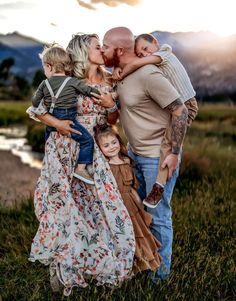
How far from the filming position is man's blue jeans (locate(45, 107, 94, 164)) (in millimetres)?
4082

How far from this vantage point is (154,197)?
4.16m

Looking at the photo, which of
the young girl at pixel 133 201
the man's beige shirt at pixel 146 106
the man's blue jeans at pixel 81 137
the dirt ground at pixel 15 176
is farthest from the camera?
the dirt ground at pixel 15 176

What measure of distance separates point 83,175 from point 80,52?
0.83 m

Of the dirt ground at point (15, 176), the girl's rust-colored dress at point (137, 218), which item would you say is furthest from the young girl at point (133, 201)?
the dirt ground at point (15, 176)

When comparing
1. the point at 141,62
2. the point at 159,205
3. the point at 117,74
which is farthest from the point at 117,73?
the point at 159,205

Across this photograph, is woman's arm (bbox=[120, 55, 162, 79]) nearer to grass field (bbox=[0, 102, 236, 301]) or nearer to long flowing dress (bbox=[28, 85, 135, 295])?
long flowing dress (bbox=[28, 85, 135, 295])

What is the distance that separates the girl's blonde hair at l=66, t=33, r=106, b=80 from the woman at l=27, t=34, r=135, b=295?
1 cm

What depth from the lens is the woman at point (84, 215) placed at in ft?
13.7

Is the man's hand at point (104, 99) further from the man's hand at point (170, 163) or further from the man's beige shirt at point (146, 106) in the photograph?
the man's hand at point (170, 163)

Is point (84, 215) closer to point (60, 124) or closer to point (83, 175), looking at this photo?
point (83, 175)

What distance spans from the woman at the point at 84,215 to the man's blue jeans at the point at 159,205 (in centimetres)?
26

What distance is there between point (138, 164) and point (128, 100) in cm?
52

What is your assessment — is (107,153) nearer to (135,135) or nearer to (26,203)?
(135,135)

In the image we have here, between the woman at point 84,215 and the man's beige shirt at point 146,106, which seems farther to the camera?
the woman at point 84,215
